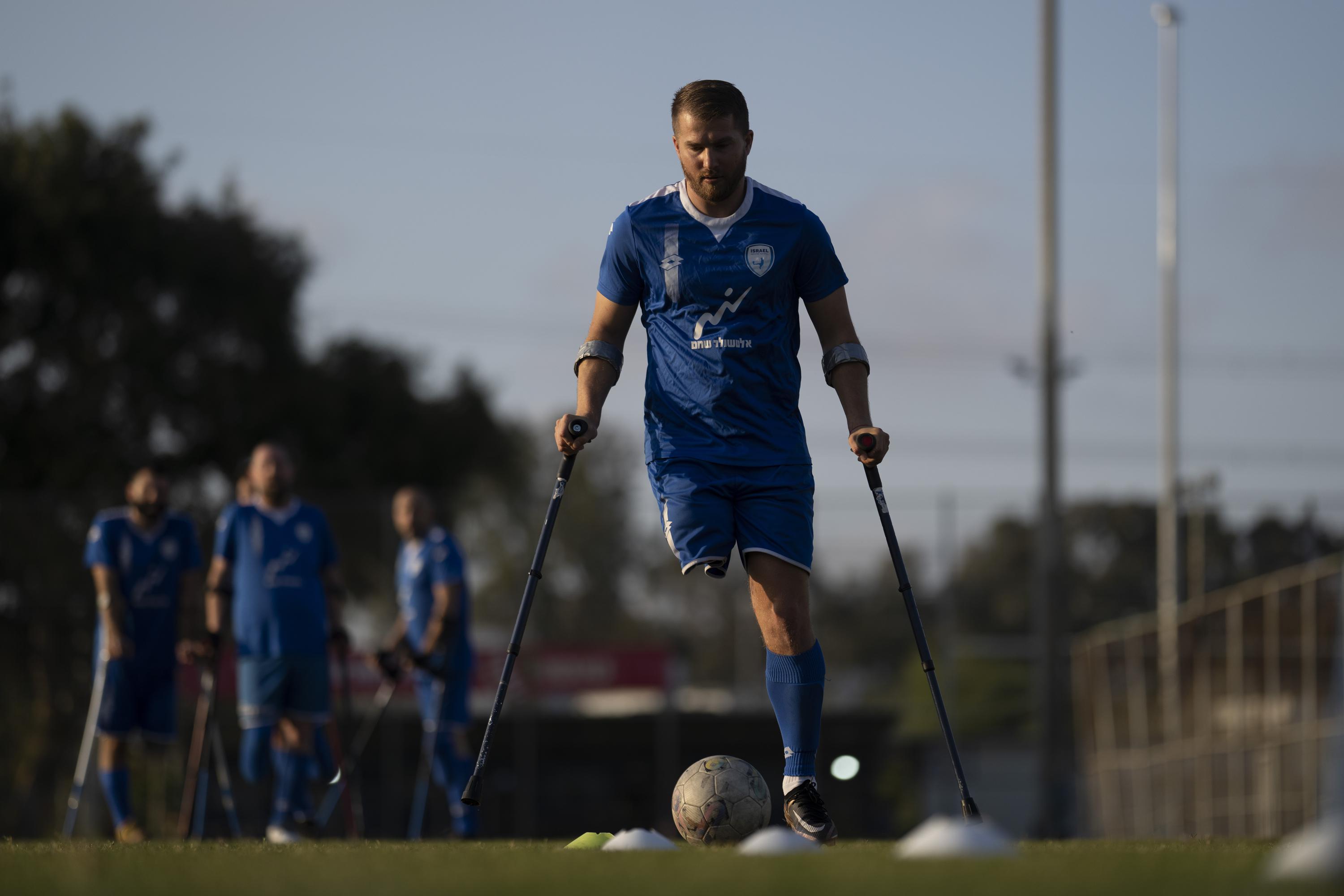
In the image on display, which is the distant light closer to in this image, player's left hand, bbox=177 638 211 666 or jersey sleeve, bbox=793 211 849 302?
jersey sleeve, bbox=793 211 849 302

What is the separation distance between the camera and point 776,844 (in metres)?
4.08

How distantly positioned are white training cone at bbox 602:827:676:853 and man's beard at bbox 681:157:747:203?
2109 millimetres

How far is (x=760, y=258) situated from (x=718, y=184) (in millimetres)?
284

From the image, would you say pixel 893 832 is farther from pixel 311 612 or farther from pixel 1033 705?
pixel 311 612

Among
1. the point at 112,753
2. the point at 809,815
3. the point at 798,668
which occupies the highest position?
the point at 798,668

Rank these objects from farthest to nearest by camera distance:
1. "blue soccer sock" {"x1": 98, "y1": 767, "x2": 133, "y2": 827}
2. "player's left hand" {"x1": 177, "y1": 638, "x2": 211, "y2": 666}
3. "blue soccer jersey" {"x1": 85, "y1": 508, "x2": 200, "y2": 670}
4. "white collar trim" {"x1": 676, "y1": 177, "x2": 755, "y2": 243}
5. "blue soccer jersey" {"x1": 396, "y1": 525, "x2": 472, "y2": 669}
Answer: "blue soccer jersey" {"x1": 396, "y1": 525, "x2": 472, "y2": 669}, "blue soccer jersey" {"x1": 85, "y1": 508, "x2": 200, "y2": 670}, "player's left hand" {"x1": 177, "y1": 638, "x2": 211, "y2": 666}, "blue soccer sock" {"x1": 98, "y1": 767, "x2": 133, "y2": 827}, "white collar trim" {"x1": 676, "y1": 177, "x2": 755, "y2": 243}

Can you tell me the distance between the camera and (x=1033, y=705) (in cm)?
1964

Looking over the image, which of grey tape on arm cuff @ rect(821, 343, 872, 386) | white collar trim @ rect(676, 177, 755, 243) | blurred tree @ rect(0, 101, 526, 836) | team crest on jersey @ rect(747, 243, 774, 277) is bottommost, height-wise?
grey tape on arm cuff @ rect(821, 343, 872, 386)

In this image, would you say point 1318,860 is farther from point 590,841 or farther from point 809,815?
point 590,841

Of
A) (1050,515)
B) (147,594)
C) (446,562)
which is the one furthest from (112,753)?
(1050,515)

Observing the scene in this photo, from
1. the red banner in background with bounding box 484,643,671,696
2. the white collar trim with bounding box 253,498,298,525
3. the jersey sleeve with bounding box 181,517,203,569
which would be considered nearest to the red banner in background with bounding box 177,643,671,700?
the red banner in background with bounding box 484,643,671,696

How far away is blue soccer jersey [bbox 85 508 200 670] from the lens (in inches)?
396

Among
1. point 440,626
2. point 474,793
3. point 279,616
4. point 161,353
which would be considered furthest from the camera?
point 161,353

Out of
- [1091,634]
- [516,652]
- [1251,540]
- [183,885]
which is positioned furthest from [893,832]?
[183,885]
